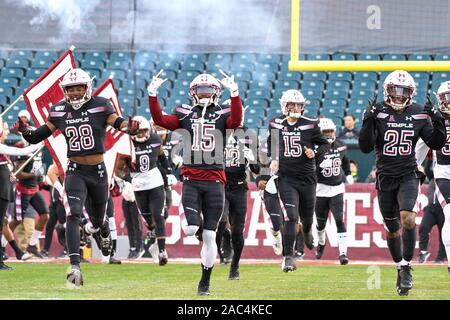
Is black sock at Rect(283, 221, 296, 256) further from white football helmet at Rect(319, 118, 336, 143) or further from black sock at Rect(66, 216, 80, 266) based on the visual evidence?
black sock at Rect(66, 216, 80, 266)

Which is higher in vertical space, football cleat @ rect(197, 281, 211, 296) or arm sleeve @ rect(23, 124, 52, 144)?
arm sleeve @ rect(23, 124, 52, 144)

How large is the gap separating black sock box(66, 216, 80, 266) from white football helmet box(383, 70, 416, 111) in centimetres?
313

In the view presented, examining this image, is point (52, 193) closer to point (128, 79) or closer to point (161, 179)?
point (161, 179)

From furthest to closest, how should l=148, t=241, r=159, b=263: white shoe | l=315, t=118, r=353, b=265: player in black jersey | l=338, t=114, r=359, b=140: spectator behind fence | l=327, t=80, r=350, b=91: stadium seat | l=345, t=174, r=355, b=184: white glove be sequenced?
l=327, t=80, r=350, b=91: stadium seat, l=338, t=114, r=359, b=140: spectator behind fence, l=345, t=174, r=355, b=184: white glove, l=148, t=241, r=159, b=263: white shoe, l=315, t=118, r=353, b=265: player in black jersey

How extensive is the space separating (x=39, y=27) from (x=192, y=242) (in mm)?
6910

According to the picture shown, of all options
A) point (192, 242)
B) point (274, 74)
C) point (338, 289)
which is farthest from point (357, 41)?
point (338, 289)

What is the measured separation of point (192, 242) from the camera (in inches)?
711

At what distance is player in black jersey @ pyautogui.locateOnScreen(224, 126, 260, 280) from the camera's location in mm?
13133

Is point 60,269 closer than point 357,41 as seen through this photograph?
Yes

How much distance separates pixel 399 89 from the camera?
10891 millimetres

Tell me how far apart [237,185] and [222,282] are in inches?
62.9

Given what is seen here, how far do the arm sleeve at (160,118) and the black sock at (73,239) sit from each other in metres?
1.21

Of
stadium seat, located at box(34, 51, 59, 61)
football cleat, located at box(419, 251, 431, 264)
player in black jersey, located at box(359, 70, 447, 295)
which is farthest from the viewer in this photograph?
stadium seat, located at box(34, 51, 59, 61)

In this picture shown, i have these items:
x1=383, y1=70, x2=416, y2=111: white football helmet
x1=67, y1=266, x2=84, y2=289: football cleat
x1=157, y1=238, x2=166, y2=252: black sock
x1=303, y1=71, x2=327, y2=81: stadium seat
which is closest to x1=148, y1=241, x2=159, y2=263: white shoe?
x1=157, y1=238, x2=166, y2=252: black sock
